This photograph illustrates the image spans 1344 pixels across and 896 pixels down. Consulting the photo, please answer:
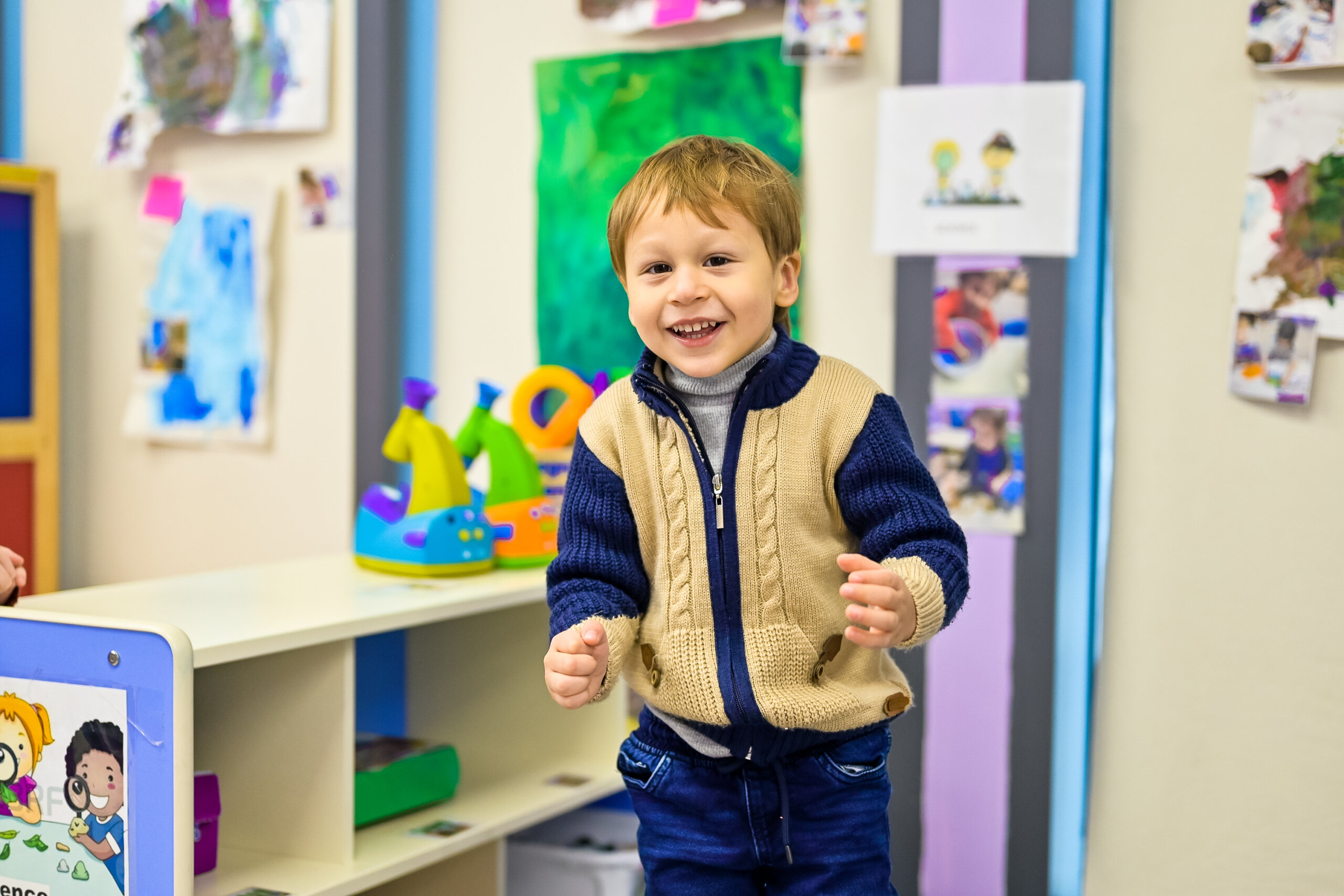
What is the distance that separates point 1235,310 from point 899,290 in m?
0.42

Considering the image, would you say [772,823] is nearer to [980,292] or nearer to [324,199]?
[980,292]

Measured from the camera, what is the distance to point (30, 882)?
120cm

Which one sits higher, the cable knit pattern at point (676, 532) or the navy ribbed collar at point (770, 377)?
the navy ribbed collar at point (770, 377)

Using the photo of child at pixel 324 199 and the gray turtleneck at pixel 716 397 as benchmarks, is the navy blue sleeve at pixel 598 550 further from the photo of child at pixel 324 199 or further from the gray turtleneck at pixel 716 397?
the photo of child at pixel 324 199

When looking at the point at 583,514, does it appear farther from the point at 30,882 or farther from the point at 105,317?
the point at 105,317

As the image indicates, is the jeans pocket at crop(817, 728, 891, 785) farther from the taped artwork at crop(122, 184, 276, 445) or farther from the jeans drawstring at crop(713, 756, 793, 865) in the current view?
the taped artwork at crop(122, 184, 276, 445)

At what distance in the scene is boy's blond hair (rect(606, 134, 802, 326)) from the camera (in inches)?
39.7

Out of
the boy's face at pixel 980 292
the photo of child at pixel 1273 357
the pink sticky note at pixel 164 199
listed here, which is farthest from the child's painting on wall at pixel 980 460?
the pink sticky note at pixel 164 199

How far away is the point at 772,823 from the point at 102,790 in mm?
608

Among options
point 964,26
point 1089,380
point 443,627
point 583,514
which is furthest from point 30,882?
point 964,26

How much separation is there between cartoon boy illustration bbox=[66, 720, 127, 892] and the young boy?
43cm

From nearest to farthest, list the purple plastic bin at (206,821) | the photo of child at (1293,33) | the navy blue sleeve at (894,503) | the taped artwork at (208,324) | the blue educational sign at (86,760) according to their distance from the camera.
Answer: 1. the navy blue sleeve at (894,503)
2. the blue educational sign at (86,760)
3. the purple plastic bin at (206,821)
4. the photo of child at (1293,33)
5. the taped artwork at (208,324)

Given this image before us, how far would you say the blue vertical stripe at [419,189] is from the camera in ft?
7.11

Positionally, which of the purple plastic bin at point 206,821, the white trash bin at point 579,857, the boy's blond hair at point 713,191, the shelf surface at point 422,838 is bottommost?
the white trash bin at point 579,857
